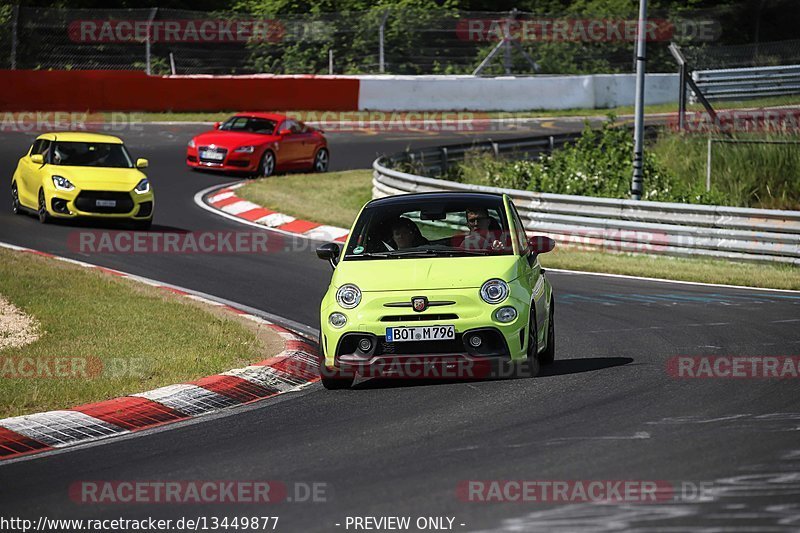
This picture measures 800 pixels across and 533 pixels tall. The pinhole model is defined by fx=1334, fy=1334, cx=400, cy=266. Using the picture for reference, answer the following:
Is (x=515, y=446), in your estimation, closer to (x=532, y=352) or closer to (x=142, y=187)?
(x=532, y=352)

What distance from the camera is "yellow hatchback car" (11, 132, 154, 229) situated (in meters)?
21.2

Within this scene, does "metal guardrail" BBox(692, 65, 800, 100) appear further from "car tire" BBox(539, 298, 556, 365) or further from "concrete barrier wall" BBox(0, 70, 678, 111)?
"car tire" BBox(539, 298, 556, 365)

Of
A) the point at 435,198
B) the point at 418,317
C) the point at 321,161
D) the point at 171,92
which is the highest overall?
the point at 435,198

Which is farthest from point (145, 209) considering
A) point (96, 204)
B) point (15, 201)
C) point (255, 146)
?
point (255, 146)

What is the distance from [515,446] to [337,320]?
2583mm

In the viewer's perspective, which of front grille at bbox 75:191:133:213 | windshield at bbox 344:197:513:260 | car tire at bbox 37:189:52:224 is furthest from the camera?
car tire at bbox 37:189:52:224

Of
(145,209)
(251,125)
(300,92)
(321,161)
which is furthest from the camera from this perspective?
(300,92)

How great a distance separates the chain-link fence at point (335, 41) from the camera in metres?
37.7

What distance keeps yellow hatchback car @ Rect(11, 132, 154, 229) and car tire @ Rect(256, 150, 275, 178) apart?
6729mm

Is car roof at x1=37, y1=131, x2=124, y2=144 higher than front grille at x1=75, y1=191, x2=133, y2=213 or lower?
higher

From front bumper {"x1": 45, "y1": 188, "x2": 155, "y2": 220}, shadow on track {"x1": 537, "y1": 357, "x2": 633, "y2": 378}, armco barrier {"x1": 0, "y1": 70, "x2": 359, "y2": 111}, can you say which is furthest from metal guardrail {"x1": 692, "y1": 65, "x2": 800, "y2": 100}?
shadow on track {"x1": 537, "y1": 357, "x2": 633, "y2": 378}

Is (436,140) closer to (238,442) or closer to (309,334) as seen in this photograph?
(309,334)

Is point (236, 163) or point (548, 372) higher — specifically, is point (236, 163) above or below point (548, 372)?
below

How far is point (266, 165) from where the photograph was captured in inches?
1146
